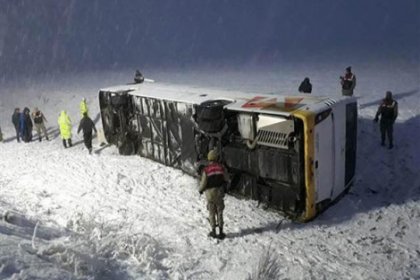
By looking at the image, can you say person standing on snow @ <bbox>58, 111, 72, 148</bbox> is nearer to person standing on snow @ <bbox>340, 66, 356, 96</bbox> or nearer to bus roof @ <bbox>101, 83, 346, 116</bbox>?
bus roof @ <bbox>101, 83, 346, 116</bbox>

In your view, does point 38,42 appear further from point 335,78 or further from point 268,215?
point 268,215

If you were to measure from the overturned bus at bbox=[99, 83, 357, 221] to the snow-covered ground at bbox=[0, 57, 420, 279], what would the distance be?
0.53m

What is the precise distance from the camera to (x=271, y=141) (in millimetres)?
9594

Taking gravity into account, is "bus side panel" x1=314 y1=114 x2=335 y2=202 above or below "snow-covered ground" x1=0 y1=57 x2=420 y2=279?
above

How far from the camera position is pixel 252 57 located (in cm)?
3631

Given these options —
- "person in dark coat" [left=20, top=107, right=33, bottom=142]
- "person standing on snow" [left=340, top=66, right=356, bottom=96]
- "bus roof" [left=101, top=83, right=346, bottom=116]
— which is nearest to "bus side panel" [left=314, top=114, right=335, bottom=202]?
"bus roof" [left=101, top=83, right=346, bottom=116]

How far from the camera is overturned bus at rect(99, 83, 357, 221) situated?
9.13 m

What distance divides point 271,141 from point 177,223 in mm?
2979

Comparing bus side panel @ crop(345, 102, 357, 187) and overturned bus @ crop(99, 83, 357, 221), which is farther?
bus side panel @ crop(345, 102, 357, 187)

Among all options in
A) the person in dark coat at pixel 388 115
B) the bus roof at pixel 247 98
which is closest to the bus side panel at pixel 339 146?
the bus roof at pixel 247 98

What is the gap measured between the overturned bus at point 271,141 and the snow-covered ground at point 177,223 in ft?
1.75

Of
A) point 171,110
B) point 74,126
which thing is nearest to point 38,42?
point 74,126

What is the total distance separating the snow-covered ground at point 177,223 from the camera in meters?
6.69

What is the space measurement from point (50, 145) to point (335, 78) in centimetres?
1572
